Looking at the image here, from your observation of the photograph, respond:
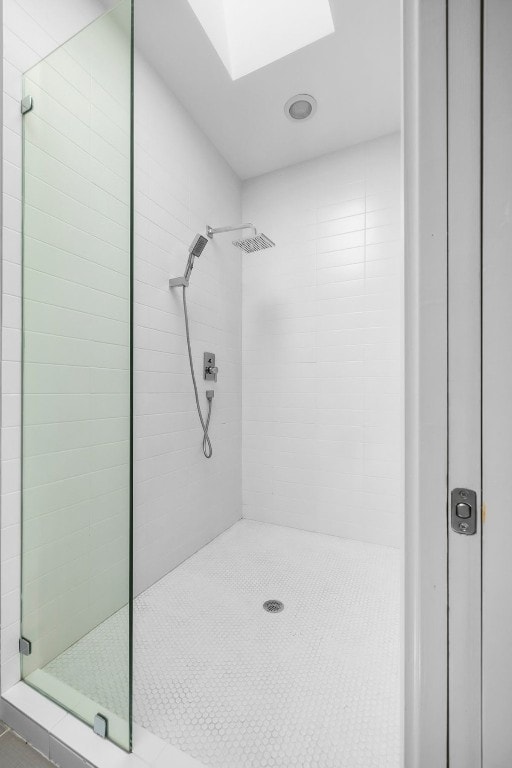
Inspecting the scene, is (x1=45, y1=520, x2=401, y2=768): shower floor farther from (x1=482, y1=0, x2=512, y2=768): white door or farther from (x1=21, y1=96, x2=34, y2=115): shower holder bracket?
(x1=21, y1=96, x2=34, y2=115): shower holder bracket

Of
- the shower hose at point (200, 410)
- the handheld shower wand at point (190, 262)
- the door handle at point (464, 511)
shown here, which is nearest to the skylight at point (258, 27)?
the handheld shower wand at point (190, 262)

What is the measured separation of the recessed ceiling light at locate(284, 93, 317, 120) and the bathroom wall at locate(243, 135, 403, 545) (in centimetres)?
36

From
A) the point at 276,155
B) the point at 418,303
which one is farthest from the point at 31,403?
the point at 276,155

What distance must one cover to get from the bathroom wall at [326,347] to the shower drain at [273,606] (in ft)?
2.63

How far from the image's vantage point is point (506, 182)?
52cm

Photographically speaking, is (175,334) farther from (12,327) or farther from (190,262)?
(12,327)

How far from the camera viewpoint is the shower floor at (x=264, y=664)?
0.93 metres

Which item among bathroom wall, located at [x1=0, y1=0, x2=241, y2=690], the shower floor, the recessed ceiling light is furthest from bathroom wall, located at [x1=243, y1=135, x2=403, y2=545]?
the shower floor

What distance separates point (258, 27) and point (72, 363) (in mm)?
1798

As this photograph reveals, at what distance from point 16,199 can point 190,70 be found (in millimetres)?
1190

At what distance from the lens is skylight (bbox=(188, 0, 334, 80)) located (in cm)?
151

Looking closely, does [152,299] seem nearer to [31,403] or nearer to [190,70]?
[31,403]

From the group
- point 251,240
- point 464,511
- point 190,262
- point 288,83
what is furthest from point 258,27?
point 464,511

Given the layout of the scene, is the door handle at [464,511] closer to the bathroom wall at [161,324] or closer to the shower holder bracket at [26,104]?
the bathroom wall at [161,324]
